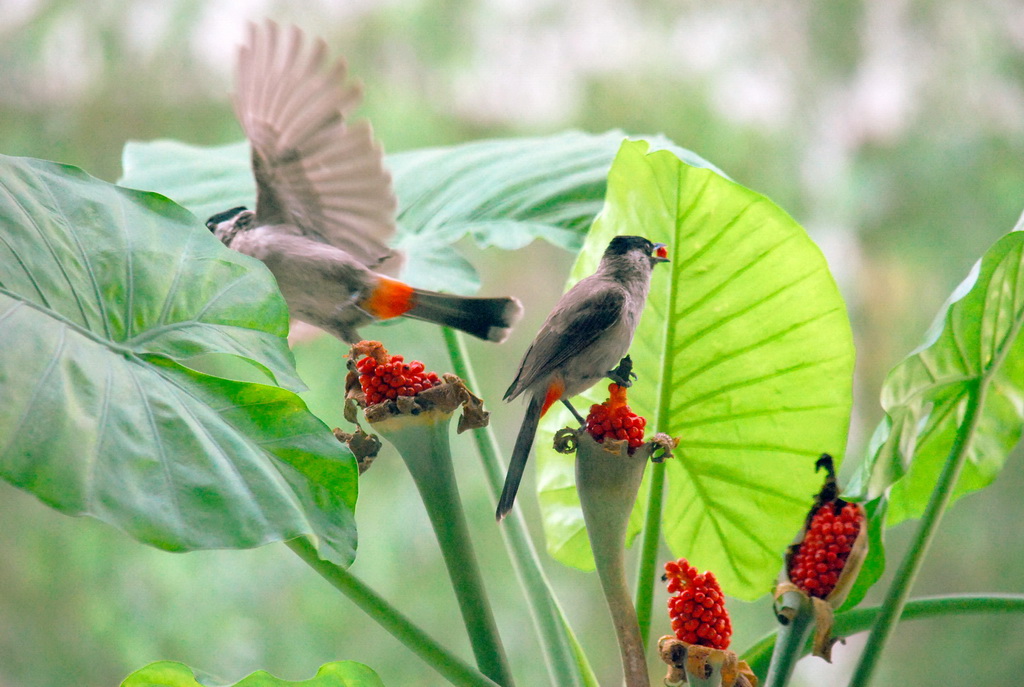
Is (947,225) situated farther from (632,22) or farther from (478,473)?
(478,473)

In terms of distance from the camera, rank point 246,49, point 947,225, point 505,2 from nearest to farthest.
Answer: point 246,49, point 947,225, point 505,2

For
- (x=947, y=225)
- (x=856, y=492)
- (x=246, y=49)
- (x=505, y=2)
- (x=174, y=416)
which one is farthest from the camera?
(x=505, y=2)

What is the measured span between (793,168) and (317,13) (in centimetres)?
139

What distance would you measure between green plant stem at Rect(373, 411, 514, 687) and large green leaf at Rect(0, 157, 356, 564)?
3.5 inches

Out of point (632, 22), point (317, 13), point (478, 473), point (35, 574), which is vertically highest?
point (632, 22)

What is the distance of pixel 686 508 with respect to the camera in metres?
0.84

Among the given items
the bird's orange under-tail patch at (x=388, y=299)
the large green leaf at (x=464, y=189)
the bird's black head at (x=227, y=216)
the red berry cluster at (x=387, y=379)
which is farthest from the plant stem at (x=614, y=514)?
the bird's black head at (x=227, y=216)

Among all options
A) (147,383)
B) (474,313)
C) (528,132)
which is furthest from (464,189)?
(528,132)

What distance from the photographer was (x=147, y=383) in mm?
526

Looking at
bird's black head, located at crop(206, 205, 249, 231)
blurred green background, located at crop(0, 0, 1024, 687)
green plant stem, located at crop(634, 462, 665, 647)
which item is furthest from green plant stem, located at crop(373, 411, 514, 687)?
blurred green background, located at crop(0, 0, 1024, 687)

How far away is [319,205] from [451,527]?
385 millimetres

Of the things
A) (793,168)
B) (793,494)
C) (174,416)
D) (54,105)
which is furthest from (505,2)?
(174,416)

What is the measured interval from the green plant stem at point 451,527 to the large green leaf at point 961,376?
0.93 ft

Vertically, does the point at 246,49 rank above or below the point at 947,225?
below
